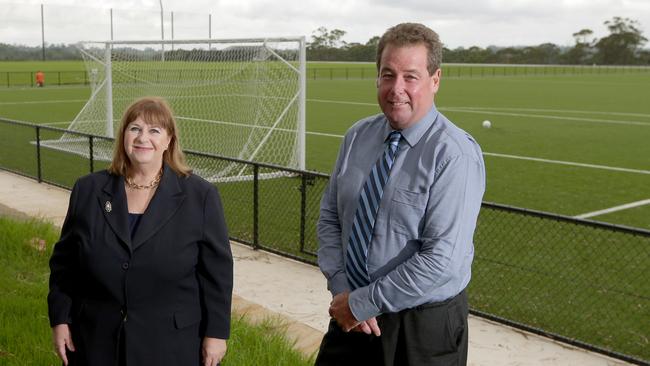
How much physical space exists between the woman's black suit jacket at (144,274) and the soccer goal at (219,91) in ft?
24.6

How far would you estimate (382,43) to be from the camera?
9.77 ft

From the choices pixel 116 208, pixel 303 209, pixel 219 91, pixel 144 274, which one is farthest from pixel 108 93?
pixel 144 274

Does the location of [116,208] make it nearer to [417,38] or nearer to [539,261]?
[417,38]

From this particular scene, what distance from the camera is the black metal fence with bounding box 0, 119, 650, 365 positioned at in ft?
19.7

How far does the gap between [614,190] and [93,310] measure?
1042cm

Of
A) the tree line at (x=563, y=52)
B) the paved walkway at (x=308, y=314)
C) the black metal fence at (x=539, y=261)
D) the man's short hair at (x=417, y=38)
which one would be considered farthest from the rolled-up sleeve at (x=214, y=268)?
the tree line at (x=563, y=52)

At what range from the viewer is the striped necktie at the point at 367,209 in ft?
9.87

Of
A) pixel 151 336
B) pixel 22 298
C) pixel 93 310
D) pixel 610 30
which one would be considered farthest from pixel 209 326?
pixel 610 30

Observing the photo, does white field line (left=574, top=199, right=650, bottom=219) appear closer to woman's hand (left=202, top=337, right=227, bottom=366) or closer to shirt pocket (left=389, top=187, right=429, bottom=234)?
woman's hand (left=202, top=337, right=227, bottom=366)

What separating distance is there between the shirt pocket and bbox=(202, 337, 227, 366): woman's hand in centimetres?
100

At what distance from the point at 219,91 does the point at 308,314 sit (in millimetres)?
9955

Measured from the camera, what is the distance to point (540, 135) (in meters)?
20.2

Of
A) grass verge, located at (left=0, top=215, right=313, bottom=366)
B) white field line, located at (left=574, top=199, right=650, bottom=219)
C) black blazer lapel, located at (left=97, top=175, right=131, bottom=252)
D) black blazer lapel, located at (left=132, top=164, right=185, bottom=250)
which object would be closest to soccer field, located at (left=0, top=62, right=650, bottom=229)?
white field line, located at (left=574, top=199, right=650, bottom=219)

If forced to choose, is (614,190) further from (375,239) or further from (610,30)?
(610,30)
